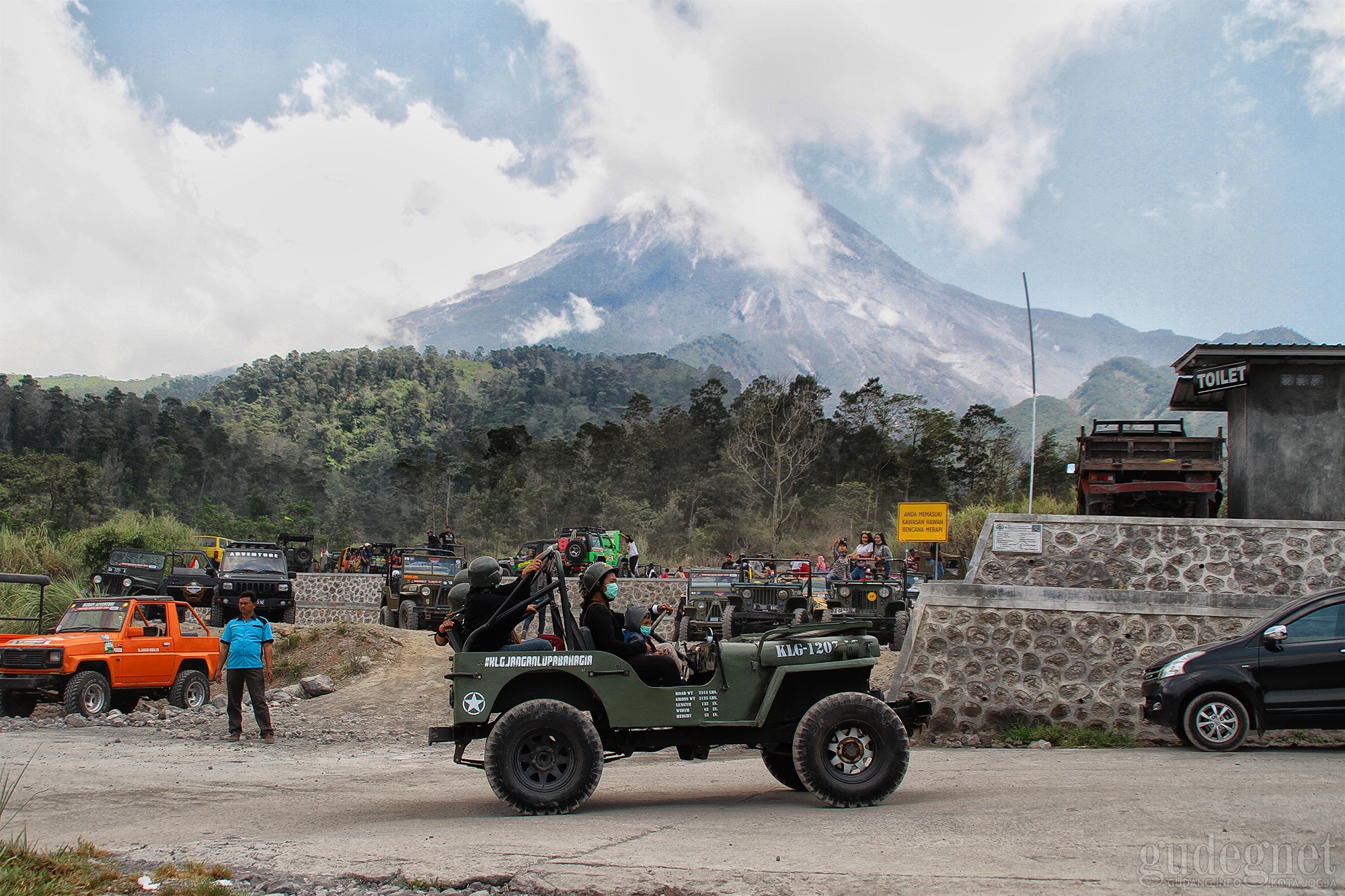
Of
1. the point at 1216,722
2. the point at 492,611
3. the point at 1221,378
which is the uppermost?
the point at 1221,378

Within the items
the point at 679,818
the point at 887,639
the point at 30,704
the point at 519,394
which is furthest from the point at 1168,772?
the point at 519,394

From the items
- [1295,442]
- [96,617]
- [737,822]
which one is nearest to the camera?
[737,822]

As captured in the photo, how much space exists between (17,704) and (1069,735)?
14178 millimetres

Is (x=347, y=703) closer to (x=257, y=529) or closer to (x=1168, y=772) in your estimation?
(x=1168, y=772)

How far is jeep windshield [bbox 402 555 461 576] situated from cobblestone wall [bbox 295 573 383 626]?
365 cm

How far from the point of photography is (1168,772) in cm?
853

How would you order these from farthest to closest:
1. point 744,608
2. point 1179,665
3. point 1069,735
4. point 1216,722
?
point 744,608 → point 1069,735 → point 1179,665 → point 1216,722

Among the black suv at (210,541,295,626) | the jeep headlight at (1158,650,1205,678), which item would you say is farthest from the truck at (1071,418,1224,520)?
the black suv at (210,541,295,626)

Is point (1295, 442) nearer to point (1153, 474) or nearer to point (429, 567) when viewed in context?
point (1153, 474)

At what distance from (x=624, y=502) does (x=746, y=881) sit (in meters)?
51.7

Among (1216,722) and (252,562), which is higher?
(252,562)

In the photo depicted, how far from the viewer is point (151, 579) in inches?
1078

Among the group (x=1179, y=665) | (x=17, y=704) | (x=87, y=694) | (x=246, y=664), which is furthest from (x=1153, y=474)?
(x=17, y=704)

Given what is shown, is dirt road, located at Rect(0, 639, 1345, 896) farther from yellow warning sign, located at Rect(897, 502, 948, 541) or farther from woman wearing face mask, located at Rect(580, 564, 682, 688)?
yellow warning sign, located at Rect(897, 502, 948, 541)
